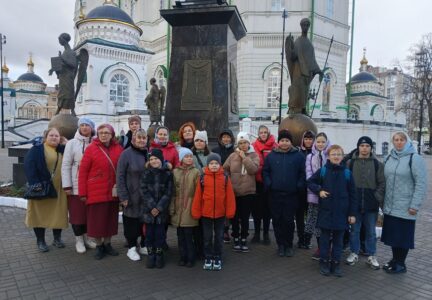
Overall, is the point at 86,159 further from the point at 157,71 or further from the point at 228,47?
the point at 157,71

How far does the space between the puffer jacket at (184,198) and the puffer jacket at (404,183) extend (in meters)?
2.56

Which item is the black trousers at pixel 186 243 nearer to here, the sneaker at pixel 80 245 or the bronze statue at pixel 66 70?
the sneaker at pixel 80 245

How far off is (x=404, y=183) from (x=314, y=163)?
1.17 m

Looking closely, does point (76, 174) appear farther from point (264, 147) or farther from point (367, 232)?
point (367, 232)

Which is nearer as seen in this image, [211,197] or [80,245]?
[211,197]

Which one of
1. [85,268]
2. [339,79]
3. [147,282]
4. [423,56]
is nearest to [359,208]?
[147,282]

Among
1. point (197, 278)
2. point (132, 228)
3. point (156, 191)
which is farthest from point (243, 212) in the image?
point (132, 228)

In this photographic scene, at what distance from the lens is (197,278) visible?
4367 millimetres

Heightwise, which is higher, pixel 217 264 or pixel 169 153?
pixel 169 153

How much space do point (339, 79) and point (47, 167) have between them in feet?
121

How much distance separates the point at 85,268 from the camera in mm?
4641

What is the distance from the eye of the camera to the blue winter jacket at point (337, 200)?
180 inches

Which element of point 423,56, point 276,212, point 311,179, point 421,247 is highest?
point 423,56

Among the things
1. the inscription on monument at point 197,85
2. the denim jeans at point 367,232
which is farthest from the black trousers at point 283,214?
the inscription on monument at point 197,85
